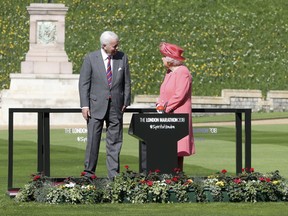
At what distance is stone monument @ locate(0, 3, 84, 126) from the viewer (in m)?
44.2

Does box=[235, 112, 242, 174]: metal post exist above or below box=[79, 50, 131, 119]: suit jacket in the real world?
below

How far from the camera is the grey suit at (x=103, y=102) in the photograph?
58.1 ft

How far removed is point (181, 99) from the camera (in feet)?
58.9

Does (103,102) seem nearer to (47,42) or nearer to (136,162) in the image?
(136,162)

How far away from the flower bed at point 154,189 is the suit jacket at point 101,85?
103 cm

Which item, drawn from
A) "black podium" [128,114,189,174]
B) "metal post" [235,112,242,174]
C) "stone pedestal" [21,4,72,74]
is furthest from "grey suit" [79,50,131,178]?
"stone pedestal" [21,4,72,74]

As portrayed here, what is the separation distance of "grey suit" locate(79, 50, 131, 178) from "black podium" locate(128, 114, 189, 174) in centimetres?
29

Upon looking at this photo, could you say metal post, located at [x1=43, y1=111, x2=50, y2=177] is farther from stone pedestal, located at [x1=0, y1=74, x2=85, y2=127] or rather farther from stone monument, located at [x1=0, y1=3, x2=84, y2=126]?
stone pedestal, located at [x1=0, y1=74, x2=85, y2=127]

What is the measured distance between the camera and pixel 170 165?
17.9 metres

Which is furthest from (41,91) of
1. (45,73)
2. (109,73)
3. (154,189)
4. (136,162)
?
(154,189)

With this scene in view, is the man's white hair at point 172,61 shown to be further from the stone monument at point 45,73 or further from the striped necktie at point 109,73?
the stone monument at point 45,73

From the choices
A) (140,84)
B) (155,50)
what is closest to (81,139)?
(140,84)

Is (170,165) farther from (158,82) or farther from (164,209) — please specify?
(158,82)

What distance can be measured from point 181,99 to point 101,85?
117 centimetres
